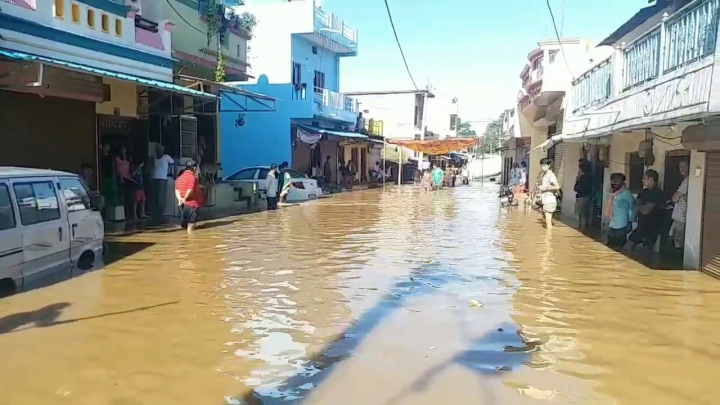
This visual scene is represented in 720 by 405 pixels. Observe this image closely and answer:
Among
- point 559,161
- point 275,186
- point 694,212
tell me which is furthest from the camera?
point 559,161

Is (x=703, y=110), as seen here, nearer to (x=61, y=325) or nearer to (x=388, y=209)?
(x=61, y=325)

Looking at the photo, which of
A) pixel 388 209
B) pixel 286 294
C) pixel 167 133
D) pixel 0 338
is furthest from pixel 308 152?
pixel 0 338

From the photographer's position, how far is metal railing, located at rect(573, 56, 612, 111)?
13.1 metres

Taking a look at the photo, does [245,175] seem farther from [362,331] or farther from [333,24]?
[362,331]

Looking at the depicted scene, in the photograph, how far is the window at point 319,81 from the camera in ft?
107

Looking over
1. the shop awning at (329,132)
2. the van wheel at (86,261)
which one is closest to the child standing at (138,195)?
the van wheel at (86,261)

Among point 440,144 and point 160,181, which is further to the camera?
point 440,144

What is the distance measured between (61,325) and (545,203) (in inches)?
463

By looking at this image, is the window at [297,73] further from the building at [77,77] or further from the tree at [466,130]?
the tree at [466,130]

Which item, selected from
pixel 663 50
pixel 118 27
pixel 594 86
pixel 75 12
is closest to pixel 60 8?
pixel 75 12

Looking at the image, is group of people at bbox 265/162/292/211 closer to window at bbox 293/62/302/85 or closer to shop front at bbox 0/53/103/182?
shop front at bbox 0/53/103/182

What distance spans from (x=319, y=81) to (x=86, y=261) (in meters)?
25.2

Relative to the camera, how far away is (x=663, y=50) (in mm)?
9172

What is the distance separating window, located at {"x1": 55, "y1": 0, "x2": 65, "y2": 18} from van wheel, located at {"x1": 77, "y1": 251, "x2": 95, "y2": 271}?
581cm
